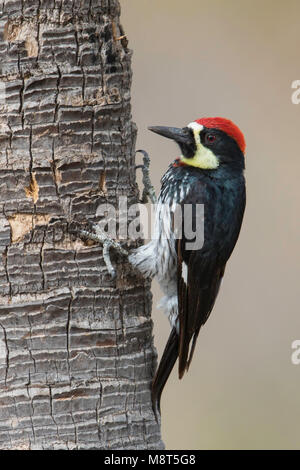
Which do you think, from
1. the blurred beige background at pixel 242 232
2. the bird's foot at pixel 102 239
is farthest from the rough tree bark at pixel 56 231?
the blurred beige background at pixel 242 232

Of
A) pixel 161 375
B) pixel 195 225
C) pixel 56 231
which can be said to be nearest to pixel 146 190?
pixel 195 225

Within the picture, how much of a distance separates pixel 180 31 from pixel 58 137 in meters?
5.92

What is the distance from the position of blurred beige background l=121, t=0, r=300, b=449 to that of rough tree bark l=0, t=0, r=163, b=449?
4.31 m

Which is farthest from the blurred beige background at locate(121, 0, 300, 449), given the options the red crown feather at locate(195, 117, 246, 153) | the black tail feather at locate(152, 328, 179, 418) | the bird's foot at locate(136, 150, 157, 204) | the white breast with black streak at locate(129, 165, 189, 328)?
the black tail feather at locate(152, 328, 179, 418)

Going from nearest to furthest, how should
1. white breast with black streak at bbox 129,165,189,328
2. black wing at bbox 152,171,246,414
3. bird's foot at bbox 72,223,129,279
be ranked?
bird's foot at bbox 72,223,129,279 → black wing at bbox 152,171,246,414 → white breast with black streak at bbox 129,165,189,328

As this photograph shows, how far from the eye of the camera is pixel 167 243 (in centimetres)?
519

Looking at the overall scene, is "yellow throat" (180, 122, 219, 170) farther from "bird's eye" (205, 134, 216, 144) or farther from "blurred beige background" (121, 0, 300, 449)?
"blurred beige background" (121, 0, 300, 449)

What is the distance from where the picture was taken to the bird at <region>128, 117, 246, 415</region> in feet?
16.4

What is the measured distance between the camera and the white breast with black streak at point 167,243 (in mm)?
5098

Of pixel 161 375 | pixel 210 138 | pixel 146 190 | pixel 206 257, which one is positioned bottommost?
pixel 161 375

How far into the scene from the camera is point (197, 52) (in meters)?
9.76

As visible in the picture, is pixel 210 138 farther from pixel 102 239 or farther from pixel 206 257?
pixel 102 239

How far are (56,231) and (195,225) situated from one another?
978 mm
